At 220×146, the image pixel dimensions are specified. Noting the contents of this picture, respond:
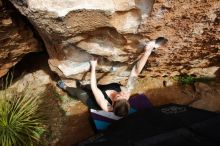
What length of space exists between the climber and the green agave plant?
0.75 m

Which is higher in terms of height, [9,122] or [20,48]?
[20,48]

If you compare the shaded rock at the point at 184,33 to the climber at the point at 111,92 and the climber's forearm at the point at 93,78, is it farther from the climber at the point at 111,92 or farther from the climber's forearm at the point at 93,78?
the climber's forearm at the point at 93,78

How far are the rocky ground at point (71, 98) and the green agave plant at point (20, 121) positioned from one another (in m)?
0.22

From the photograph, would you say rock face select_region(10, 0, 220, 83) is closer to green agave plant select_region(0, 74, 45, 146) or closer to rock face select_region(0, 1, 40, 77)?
rock face select_region(0, 1, 40, 77)

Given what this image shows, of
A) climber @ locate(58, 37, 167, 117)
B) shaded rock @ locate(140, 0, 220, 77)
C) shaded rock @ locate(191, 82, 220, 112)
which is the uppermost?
shaded rock @ locate(140, 0, 220, 77)

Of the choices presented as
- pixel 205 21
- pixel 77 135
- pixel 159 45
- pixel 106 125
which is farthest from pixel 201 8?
pixel 77 135

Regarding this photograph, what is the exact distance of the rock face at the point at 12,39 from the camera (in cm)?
488

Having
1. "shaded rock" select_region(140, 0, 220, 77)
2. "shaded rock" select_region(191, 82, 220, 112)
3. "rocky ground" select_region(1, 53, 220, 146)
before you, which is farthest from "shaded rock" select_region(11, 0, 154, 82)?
"shaded rock" select_region(191, 82, 220, 112)

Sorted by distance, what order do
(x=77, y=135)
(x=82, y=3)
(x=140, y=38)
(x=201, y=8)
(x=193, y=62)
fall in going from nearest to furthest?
(x=82, y=3) → (x=201, y=8) → (x=140, y=38) → (x=77, y=135) → (x=193, y=62)

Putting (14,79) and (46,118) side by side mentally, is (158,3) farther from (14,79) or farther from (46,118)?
(14,79)

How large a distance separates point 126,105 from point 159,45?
3.76 feet

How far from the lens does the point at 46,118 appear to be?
5691 millimetres

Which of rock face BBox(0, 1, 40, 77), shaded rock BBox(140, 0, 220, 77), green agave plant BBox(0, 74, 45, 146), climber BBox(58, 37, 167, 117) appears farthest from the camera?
green agave plant BBox(0, 74, 45, 146)

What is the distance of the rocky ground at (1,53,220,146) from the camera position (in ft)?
18.4
